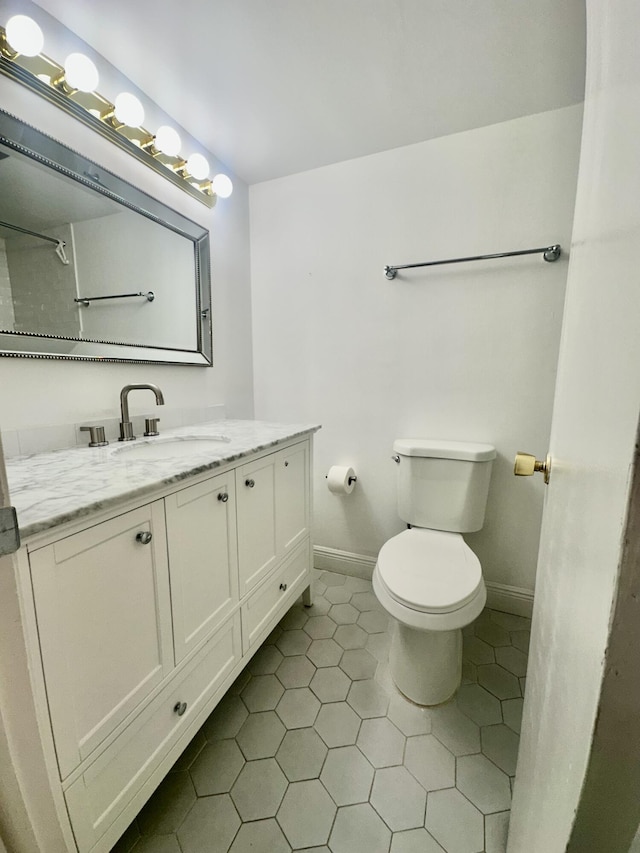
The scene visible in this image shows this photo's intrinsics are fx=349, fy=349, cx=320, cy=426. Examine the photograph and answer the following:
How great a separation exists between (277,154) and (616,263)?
1.86m

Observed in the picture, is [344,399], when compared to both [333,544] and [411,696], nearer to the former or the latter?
[333,544]

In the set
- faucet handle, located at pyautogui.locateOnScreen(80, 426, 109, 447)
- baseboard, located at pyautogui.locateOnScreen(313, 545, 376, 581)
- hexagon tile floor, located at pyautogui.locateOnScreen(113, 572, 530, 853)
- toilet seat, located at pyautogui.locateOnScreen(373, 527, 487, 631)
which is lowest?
hexagon tile floor, located at pyautogui.locateOnScreen(113, 572, 530, 853)

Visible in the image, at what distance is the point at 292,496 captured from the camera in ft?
4.82

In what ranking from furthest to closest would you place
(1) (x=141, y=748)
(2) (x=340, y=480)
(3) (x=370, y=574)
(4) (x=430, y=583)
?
(3) (x=370, y=574)
(2) (x=340, y=480)
(4) (x=430, y=583)
(1) (x=141, y=748)

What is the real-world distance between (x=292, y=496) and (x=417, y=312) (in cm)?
104

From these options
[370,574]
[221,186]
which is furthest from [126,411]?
[370,574]

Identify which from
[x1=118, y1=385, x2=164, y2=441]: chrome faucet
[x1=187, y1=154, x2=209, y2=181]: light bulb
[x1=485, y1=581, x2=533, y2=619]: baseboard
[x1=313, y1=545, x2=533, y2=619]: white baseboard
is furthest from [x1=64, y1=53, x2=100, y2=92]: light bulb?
[x1=485, y1=581, x2=533, y2=619]: baseboard

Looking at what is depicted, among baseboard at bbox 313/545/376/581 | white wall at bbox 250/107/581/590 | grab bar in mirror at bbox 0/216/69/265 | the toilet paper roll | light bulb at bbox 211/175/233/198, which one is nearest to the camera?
grab bar in mirror at bbox 0/216/69/265

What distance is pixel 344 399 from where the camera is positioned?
186cm

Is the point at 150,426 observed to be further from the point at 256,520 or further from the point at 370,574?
the point at 370,574

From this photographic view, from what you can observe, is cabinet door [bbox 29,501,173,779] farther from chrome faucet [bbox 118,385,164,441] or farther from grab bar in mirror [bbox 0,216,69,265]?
grab bar in mirror [bbox 0,216,69,265]

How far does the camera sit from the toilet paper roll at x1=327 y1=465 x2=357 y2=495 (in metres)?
1.79

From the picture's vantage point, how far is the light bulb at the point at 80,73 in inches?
39.7

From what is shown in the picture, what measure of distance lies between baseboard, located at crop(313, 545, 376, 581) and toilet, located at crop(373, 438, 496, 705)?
464 millimetres
